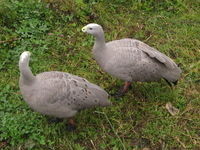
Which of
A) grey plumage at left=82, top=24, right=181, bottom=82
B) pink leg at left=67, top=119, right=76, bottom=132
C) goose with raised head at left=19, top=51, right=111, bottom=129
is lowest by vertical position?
pink leg at left=67, top=119, right=76, bottom=132

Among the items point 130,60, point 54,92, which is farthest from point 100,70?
point 54,92

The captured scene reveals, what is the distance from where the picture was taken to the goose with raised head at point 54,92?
3.35 meters

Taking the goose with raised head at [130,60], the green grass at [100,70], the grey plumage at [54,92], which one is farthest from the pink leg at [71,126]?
the goose with raised head at [130,60]

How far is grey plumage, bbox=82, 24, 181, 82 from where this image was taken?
12.7 feet

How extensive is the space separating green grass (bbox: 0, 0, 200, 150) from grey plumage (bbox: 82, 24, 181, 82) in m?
0.48

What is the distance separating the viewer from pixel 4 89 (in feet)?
13.7

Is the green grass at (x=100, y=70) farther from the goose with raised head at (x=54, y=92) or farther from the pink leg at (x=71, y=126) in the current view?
the goose with raised head at (x=54, y=92)

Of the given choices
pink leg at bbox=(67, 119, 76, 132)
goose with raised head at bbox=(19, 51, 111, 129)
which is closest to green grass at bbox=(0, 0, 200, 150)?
pink leg at bbox=(67, 119, 76, 132)

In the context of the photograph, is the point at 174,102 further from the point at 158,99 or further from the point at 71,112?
the point at 71,112

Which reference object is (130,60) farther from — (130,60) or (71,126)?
(71,126)

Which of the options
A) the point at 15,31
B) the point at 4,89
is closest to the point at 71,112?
the point at 4,89

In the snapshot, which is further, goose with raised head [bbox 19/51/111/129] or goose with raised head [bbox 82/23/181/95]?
goose with raised head [bbox 82/23/181/95]

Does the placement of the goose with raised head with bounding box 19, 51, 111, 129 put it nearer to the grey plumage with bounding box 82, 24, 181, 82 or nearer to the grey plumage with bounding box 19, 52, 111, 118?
the grey plumage with bounding box 19, 52, 111, 118

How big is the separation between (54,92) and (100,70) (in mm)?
1423
